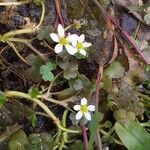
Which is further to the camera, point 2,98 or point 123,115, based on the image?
point 123,115

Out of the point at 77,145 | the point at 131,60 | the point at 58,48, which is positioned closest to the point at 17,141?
the point at 77,145

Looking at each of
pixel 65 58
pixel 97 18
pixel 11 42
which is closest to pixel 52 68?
pixel 65 58

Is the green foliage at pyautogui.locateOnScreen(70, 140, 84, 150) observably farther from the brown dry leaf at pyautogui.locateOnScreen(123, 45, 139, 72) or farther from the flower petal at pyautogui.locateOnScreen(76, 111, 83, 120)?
the brown dry leaf at pyautogui.locateOnScreen(123, 45, 139, 72)

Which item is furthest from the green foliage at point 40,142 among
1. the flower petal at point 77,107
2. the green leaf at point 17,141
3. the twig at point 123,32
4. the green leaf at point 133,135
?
the twig at point 123,32

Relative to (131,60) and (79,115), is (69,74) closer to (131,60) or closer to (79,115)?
(79,115)

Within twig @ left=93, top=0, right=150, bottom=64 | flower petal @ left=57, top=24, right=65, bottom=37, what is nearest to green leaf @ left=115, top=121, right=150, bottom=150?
twig @ left=93, top=0, right=150, bottom=64
